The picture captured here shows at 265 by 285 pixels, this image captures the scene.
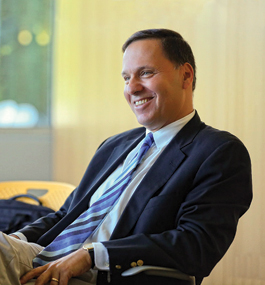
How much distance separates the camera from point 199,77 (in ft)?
10.2

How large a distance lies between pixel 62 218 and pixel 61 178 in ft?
5.42

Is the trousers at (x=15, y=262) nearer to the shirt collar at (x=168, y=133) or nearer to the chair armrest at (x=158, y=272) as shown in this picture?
the chair armrest at (x=158, y=272)

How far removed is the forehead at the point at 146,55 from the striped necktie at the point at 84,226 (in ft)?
1.35

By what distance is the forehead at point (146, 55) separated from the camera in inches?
65.4

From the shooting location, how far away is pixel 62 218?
71.0 inches

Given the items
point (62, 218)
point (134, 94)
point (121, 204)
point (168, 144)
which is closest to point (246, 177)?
point (168, 144)

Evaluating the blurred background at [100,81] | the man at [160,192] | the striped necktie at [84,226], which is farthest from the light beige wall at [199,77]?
the striped necktie at [84,226]

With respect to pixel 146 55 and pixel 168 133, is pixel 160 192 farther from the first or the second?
pixel 146 55

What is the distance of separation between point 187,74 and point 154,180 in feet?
1.73

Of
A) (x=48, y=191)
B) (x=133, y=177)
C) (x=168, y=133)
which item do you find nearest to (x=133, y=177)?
(x=133, y=177)

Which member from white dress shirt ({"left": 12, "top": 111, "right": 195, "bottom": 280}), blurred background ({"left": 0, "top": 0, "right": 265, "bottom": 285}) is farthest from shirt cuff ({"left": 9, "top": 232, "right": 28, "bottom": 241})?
blurred background ({"left": 0, "top": 0, "right": 265, "bottom": 285})

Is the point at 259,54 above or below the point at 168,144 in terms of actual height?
above

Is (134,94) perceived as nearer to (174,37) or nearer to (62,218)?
(174,37)

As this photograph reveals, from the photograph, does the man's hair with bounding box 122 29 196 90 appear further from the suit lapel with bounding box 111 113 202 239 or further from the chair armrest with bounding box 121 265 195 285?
the chair armrest with bounding box 121 265 195 285
